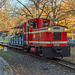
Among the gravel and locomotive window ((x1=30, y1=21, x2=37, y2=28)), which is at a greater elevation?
locomotive window ((x1=30, y1=21, x2=37, y2=28))

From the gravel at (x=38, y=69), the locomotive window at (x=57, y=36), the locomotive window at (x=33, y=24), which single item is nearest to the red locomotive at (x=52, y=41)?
the locomotive window at (x=57, y=36)

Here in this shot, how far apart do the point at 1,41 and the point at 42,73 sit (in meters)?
16.2

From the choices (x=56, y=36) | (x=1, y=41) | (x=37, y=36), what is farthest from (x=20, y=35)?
(x=1, y=41)

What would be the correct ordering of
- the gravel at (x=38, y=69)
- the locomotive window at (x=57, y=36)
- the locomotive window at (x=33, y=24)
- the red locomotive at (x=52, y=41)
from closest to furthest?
the gravel at (x=38, y=69) → the red locomotive at (x=52, y=41) → the locomotive window at (x=57, y=36) → the locomotive window at (x=33, y=24)

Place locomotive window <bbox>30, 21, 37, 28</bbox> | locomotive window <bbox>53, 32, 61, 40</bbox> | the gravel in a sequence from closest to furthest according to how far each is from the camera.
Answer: the gravel
locomotive window <bbox>53, 32, 61, 40</bbox>
locomotive window <bbox>30, 21, 37, 28</bbox>

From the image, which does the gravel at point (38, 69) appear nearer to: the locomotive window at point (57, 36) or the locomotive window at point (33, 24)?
the locomotive window at point (57, 36)

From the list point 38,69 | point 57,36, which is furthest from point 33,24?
point 38,69

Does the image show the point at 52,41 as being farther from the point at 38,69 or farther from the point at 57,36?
the point at 38,69

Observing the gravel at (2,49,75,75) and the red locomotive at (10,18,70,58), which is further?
the red locomotive at (10,18,70,58)

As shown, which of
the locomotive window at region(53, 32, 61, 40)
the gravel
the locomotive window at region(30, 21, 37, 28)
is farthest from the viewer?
the locomotive window at region(30, 21, 37, 28)

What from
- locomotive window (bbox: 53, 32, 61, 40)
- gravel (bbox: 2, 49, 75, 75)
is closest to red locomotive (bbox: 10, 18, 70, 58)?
locomotive window (bbox: 53, 32, 61, 40)

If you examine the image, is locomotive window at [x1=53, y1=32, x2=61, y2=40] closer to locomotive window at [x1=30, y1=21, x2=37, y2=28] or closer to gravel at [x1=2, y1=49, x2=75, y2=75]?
gravel at [x1=2, y1=49, x2=75, y2=75]

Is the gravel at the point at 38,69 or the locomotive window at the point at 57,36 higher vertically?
the locomotive window at the point at 57,36

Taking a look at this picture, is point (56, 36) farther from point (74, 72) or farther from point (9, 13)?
point (9, 13)
